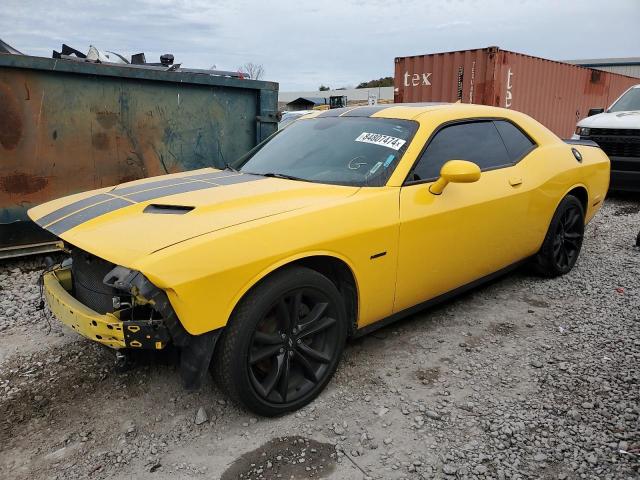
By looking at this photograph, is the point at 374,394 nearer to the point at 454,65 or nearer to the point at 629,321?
the point at 629,321

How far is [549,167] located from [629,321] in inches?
52.3

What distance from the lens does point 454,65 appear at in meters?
10.9

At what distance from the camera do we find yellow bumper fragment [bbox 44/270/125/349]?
223 cm

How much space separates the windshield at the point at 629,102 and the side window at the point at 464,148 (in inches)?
236

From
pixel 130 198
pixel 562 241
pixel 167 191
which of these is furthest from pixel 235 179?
pixel 562 241

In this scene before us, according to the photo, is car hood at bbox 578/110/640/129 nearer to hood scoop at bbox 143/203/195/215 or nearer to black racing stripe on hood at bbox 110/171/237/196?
black racing stripe on hood at bbox 110/171/237/196

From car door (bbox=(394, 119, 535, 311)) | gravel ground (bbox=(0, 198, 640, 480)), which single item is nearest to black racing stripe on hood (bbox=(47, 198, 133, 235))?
Answer: gravel ground (bbox=(0, 198, 640, 480))

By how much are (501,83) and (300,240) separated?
9510 mm

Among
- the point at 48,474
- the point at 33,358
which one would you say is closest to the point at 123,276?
the point at 48,474

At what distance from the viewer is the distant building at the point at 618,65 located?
112ft

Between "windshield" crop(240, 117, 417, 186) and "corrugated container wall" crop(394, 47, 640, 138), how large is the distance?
784 cm

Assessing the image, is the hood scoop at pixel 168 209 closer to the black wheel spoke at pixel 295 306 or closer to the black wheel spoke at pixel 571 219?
the black wheel spoke at pixel 295 306

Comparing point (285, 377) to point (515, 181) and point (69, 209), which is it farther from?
point (515, 181)

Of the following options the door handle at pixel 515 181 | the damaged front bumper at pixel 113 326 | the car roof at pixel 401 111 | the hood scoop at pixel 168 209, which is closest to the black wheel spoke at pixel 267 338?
the damaged front bumper at pixel 113 326
